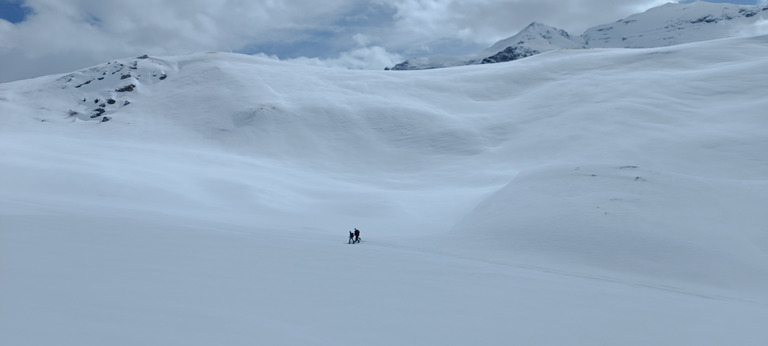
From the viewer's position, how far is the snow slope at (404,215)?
797 centimetres

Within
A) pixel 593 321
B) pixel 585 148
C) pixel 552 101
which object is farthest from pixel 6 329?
pixel 552 101

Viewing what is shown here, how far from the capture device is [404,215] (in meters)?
28.0

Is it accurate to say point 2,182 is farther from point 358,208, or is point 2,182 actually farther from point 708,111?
point 708,111

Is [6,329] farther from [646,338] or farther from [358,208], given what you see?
[358,208]

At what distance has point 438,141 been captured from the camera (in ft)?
175

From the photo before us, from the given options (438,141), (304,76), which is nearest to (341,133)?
(438,141)

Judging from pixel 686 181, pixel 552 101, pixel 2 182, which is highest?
pixel 552 101

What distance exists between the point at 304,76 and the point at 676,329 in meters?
71.4

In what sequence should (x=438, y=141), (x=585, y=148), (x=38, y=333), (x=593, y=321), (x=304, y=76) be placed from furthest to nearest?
(x=304, y=76) < (x=438, y=141) < (x=585, y=148) < (x=593, y=321) < (x=38, y=333)

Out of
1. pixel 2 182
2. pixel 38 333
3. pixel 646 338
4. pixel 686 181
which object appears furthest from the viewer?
pixel 2 182

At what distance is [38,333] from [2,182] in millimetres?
24675

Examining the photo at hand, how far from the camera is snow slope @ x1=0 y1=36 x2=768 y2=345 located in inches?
314

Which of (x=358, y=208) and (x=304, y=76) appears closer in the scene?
(x=358, y=208)

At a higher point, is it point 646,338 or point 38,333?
point 38,333
